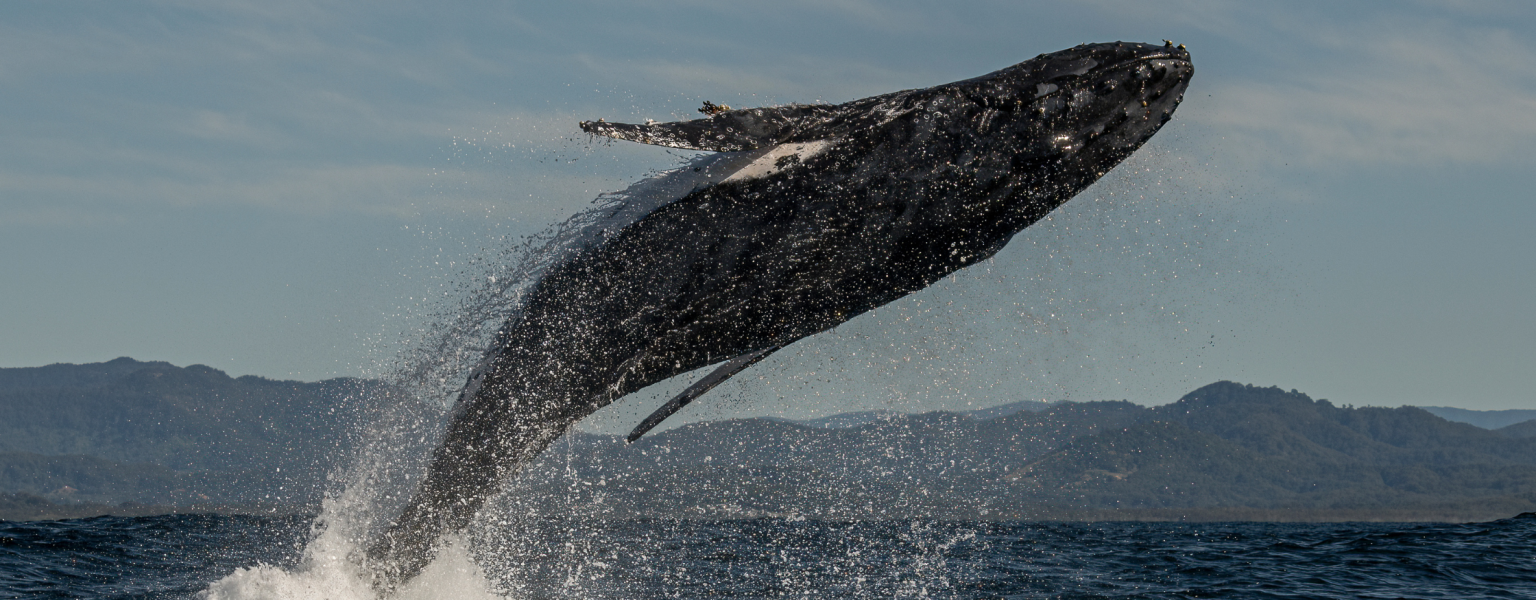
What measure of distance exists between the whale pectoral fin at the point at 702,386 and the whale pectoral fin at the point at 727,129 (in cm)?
199

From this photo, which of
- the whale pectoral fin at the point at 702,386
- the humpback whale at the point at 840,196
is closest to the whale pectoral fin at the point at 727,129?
the humpback whale at the point at 840,196

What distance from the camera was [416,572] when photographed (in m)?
12.0

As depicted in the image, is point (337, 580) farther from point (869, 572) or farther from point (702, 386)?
point (869, 572)

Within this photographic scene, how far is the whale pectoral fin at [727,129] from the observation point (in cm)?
832

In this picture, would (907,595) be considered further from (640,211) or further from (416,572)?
(640,211)

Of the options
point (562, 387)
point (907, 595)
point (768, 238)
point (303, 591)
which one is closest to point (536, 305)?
point (562, 387)

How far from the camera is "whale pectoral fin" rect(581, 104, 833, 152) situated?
8.32m

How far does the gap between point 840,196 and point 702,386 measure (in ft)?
8.13

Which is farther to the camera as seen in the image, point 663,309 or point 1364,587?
point 1364,587

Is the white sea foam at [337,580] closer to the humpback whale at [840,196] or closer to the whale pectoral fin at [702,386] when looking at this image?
the whale pectoral fin at [702,386]

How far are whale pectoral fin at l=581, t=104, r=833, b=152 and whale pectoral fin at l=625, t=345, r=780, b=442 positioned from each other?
199 centimetres

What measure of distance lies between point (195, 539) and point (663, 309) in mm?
42991

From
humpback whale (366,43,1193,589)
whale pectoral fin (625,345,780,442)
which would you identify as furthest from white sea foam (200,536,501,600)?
humpback whale (366,43,1193,589)

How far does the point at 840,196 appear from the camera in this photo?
8.65 metres
